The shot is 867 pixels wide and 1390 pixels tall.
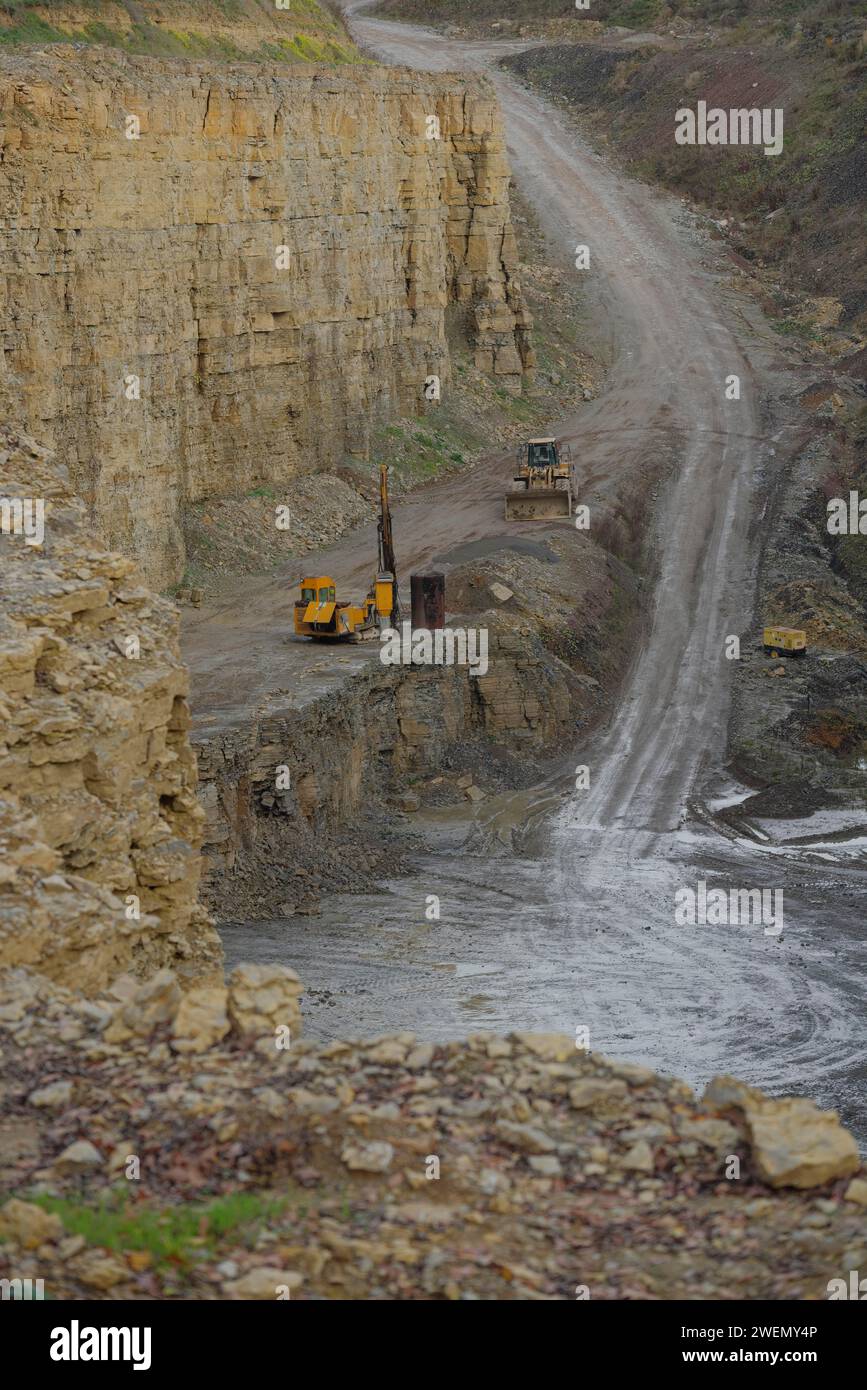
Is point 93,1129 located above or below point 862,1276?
above

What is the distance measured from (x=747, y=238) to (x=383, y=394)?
997 inches

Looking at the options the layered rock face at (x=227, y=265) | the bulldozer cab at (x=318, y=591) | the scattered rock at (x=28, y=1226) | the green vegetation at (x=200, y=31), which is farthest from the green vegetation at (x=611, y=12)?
the scattered rock at (x=28, y=1226)

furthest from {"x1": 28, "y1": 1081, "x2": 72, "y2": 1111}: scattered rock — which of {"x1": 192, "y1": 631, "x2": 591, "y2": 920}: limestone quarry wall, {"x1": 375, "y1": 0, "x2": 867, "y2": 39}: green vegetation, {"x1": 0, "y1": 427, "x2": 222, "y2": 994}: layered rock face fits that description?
{"x1": 375, "y1": 0, "x2": 867, "y2": 39}: green vegetation

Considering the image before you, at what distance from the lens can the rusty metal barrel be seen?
3909 centimetres

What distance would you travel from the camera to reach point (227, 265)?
143 ft

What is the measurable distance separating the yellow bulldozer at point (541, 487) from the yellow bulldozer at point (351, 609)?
9.22m

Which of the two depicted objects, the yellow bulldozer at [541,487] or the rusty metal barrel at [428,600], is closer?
the rusty metal barrel at [428,600]

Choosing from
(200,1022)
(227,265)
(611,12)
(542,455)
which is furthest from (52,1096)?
(611,12)

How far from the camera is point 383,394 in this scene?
2020 inches

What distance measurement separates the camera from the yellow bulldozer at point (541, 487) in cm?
4794

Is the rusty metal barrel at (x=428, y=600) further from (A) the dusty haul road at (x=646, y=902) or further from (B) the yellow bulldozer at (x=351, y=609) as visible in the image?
(A) the dusty haul road at (x=646, y=902)

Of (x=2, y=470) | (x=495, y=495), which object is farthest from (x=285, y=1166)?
(x=495, y=495)

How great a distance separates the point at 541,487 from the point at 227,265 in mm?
9763

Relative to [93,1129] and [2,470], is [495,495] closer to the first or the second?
[2,470]
